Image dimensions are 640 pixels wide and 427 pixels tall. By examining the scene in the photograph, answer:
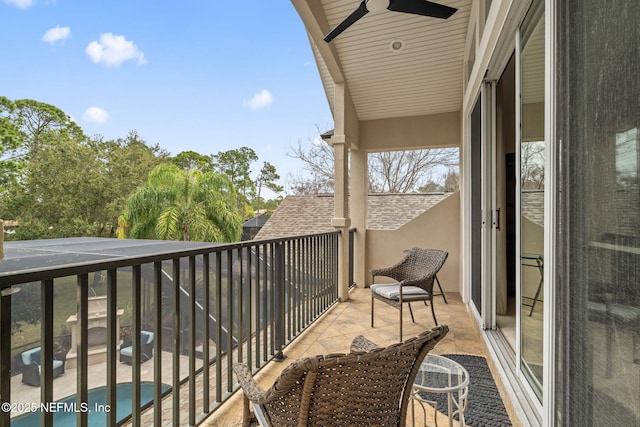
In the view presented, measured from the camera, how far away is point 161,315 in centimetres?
146

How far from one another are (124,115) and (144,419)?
1287 inches

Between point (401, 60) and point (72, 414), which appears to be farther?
point (401, 60)

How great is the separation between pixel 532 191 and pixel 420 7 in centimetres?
184

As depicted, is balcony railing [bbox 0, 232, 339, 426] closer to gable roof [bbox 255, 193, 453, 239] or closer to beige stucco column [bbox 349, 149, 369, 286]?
beige stucco column [bbox 349, 149, 369, 286]

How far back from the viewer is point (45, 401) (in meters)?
1.00

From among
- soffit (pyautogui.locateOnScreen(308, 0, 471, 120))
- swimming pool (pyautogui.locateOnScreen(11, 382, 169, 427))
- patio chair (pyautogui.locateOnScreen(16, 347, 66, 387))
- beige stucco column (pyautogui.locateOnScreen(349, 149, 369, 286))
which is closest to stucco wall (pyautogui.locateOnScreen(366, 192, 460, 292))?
beige stucco column (pyautogui.locateOnScreen(349, 149, 369, 286))

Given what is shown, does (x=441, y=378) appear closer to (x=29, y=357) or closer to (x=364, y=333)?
(x=364, y=333)

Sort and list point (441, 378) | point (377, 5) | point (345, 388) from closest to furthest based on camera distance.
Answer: point (345, 388), point (441, 378), point (377, 5)

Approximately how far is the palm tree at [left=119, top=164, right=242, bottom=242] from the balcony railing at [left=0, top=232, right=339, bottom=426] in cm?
742

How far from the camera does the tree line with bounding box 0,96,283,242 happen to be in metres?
10.7

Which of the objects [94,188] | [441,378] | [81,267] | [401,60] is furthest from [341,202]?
[94,188]

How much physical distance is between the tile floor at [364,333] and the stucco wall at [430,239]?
536 mm

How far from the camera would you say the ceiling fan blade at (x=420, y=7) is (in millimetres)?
2512

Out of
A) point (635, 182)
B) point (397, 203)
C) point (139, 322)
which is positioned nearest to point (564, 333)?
point (635, 182)
